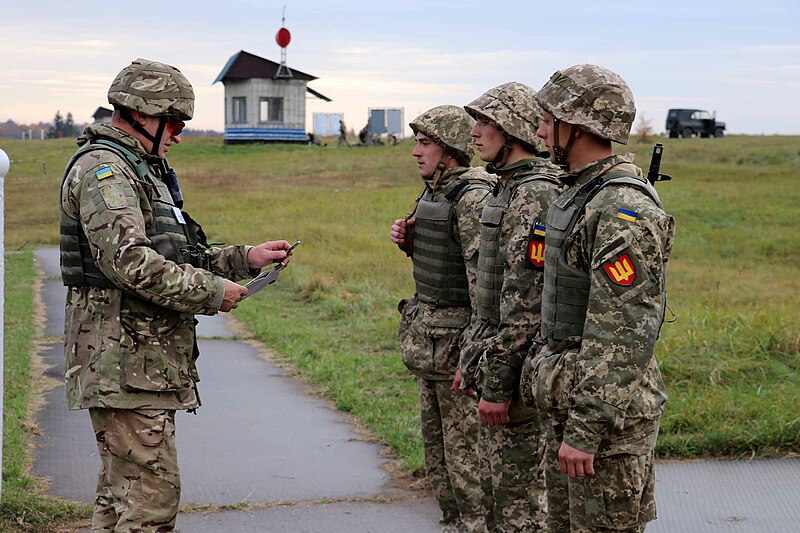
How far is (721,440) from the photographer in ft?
19.5

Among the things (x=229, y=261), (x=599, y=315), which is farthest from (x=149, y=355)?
(x=599, y=315)

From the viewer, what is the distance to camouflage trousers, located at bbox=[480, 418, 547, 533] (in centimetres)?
404

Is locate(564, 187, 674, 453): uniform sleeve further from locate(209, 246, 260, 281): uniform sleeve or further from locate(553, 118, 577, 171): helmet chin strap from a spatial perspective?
locate(209, 246, 260, 281): uniform sleeve

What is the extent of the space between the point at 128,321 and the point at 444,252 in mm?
1531

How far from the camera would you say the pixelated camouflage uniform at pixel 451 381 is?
455cm

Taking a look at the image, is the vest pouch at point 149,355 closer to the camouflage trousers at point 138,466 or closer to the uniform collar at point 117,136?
the camouflage trousers at point 138,466

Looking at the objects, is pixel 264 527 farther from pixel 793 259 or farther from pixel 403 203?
pixel 403 203

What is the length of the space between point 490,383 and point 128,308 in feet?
4.68

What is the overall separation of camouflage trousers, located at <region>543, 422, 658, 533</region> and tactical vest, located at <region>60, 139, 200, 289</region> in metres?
1.78

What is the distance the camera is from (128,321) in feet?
12.4

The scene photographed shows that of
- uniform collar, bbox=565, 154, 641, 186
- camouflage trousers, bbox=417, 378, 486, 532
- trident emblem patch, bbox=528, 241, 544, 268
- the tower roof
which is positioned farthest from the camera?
the tower roof

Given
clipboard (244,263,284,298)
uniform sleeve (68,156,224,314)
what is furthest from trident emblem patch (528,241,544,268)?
uniform sleeve (68,156,224,314)

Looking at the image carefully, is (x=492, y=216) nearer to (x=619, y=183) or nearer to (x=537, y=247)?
(x=537, y=247)

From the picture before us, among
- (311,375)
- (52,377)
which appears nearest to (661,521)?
(311,375)
